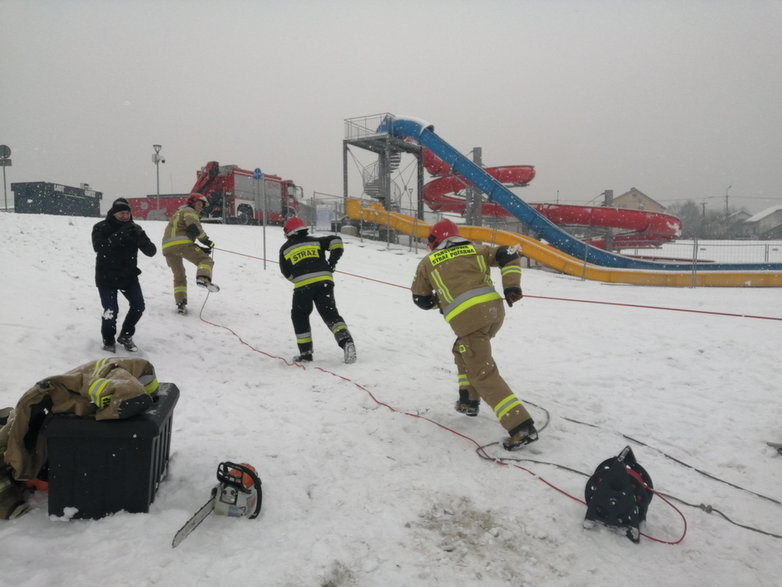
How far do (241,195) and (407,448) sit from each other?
18.5m

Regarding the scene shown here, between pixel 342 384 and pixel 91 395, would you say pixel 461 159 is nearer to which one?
pixel 342 384

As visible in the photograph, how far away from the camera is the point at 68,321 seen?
5789 millimetres

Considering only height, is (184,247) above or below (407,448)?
above

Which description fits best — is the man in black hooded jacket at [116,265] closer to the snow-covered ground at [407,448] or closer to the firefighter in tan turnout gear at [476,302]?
the snow-covered ground at [407,448]

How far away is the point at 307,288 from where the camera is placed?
5.80 metres

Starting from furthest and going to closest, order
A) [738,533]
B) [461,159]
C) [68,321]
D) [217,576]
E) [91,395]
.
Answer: [461,159] → [68,321] → [738,533] → [91,395] → [217,576]

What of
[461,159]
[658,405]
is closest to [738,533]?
[658,405]

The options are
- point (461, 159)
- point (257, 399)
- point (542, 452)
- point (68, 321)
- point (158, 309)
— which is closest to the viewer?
point (542, 452)

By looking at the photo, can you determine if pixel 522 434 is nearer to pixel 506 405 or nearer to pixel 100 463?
pixel 506 405

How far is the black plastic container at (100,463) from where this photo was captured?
2.47m

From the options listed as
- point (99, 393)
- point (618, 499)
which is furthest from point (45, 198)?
point (618, 499)

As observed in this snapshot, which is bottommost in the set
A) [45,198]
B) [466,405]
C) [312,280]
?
[466,405]

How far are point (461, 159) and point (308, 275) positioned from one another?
15.7 metres

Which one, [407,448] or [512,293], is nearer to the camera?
[407,448]
